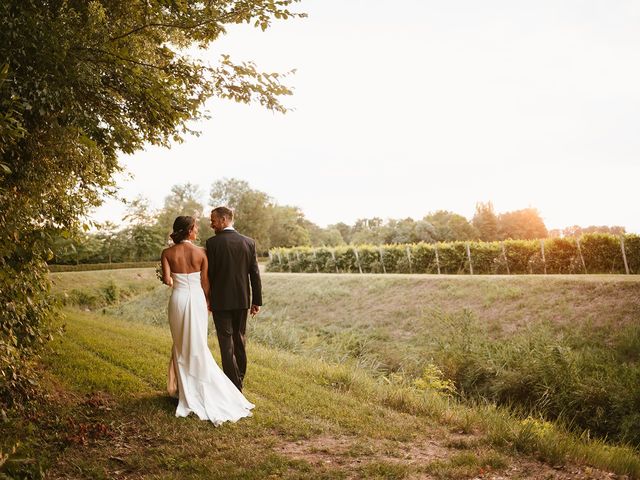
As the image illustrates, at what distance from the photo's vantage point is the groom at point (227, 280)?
6.07 metres

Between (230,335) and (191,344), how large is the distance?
67 cm

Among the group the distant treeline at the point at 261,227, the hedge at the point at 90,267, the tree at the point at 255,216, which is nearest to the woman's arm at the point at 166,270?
the hedge at the point at 90,267

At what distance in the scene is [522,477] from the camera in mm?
4336

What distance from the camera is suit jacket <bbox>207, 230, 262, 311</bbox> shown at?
19.9 ft

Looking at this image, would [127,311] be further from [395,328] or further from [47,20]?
[47,20]

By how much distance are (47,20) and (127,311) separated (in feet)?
60.9

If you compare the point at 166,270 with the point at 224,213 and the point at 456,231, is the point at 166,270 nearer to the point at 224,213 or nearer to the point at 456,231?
the point at 224,213

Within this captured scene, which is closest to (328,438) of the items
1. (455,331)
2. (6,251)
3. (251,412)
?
(251,412)

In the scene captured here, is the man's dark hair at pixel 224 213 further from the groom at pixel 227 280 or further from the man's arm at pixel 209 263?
the man's arm at pixel 209 263

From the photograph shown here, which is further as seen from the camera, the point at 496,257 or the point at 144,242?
the point at 144,242

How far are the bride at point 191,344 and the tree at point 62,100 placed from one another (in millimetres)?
1306

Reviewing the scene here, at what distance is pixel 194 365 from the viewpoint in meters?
5.59

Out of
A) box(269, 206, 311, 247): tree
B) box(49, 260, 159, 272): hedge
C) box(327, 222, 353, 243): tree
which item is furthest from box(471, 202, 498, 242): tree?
box(327, 222, 353, 243): tree

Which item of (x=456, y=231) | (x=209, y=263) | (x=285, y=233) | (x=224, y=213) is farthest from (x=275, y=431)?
(x=285, y=233)
